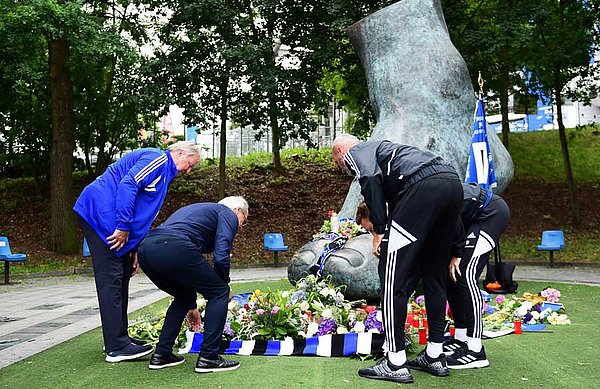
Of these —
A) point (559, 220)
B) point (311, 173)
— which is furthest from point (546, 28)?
point (311, 173)

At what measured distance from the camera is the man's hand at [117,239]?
5582mm

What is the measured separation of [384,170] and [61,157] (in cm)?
1293

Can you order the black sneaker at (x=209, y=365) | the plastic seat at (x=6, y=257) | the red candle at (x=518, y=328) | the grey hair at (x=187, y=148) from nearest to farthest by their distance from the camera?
the black sneaker at (x=209, y=365)
the grey hair at (x=187, y=148)
the red candle at (x=518, y=328)
the plastic seat at (x=6, y=257)

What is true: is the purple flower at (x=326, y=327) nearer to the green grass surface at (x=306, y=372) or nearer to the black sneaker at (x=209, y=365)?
the green grass surface at (x=306, y=372)

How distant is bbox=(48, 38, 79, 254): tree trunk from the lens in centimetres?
1639

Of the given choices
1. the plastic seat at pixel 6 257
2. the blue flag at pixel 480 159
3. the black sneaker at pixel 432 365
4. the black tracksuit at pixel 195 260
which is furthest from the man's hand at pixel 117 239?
the plastic seat at pixel 6 257

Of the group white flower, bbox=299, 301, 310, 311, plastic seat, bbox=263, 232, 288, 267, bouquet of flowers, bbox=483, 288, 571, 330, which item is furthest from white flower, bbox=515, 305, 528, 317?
plastic seat, bbox=263, 232, 288, 267

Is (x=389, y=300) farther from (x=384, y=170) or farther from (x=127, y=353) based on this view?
(x=127, y=353)

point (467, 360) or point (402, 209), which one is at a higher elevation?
point (402, 209)

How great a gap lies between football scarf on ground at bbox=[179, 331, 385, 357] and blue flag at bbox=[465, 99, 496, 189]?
4706 mm

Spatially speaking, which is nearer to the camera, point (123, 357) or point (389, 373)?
point (389, 373)

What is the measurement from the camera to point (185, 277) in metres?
5.03

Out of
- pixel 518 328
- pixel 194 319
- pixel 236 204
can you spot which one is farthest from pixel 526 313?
pixel 236 204

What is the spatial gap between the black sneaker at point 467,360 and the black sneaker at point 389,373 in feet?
2.01
